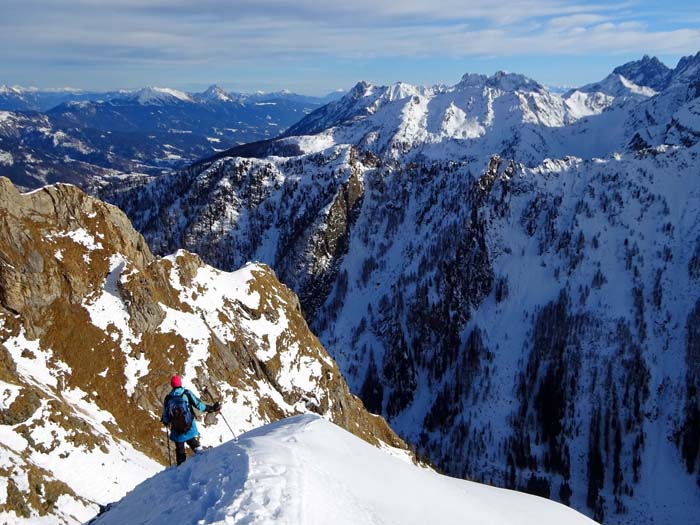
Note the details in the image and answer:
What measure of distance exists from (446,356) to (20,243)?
155 metres

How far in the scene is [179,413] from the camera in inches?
893

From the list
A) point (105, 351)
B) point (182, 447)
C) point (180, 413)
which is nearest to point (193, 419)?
point (180, 413)

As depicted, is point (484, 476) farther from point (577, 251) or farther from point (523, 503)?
point (523, 503)

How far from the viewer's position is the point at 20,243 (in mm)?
52844

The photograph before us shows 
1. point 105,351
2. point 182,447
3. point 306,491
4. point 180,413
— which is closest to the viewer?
point 306,491

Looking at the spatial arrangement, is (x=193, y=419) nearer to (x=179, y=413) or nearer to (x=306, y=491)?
(x=179, y=413)

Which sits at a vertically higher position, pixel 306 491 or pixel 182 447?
pixel 306 491

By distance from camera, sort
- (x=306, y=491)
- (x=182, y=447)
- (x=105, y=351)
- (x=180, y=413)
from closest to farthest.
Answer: (x=306, y=491) < (x=180, y=413) < (x=182, y=447) < (x=105, y=351)

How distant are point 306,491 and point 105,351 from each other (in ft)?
150

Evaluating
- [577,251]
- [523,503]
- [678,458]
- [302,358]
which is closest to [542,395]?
[678,458]

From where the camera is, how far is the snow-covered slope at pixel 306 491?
50.4ft

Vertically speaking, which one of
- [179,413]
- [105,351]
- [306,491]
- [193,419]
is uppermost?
[306,491]

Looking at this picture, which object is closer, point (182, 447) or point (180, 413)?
point (180, 413)

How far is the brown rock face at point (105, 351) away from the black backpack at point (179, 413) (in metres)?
11.2
